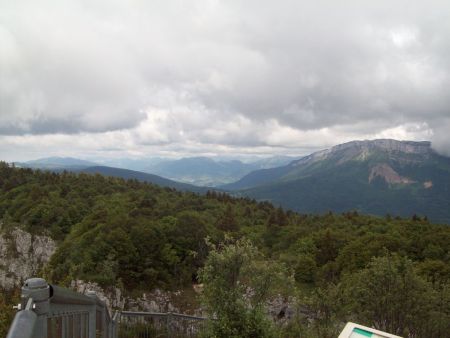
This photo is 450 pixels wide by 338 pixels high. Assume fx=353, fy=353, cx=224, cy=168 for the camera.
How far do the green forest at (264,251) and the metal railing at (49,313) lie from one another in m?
7.58

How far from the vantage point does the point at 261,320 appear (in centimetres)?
1464

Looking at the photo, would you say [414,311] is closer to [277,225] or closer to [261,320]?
[261,320]

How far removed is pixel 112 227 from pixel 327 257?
1464 inches

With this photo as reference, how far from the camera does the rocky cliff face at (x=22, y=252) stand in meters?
65.3

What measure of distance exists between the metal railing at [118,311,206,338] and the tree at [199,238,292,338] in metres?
1.48

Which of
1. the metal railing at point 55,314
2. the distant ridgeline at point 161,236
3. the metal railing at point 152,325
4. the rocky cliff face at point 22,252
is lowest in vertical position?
the rocky cliff face at point 22,252

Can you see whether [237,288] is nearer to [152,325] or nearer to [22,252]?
[152,325]

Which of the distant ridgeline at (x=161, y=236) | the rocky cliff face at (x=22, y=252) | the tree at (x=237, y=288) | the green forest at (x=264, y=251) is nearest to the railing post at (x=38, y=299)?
the green forest at (x=264, y=251)

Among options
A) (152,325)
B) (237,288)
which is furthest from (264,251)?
(152,325)

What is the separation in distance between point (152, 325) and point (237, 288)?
149 inches

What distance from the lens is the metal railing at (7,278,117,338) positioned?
2.52 meters

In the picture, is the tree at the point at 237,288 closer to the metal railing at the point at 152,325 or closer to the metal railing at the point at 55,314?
the metal railing at the point at 152,325

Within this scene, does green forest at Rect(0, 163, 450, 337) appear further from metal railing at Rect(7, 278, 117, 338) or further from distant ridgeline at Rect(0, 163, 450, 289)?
metal railing at Rect(7, 278, 117, 338)

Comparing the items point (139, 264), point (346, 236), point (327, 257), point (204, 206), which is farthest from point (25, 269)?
point (346, 236)
